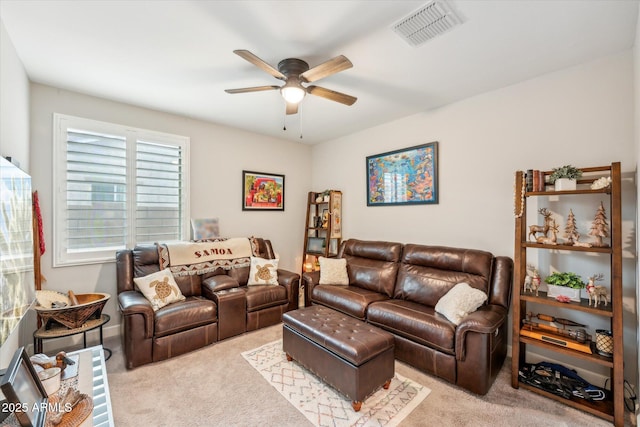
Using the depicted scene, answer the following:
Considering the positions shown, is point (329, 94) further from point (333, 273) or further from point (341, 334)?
point (333, 273)

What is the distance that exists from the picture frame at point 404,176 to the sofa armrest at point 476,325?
148 cm

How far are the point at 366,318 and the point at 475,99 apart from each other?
265 cm

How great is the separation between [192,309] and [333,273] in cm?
171

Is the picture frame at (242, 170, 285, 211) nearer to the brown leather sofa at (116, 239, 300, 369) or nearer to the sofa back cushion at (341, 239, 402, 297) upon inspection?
the brown leather sofa at (116, 239, 300, 369)

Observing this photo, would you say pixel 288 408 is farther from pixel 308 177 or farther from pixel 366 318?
pixel 308 177

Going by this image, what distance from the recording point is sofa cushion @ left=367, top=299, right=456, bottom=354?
2.33 metres

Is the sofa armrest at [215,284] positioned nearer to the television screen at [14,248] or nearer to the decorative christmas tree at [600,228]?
the television screen at [14,248]

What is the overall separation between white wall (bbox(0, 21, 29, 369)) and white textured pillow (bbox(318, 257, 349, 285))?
2.81m

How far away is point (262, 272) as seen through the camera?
3641 mm

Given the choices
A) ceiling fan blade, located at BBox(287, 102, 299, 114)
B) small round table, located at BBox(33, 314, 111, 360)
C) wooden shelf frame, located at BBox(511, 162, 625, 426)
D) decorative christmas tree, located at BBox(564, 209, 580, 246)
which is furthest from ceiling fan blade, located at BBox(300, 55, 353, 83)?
small round table, located at BBox(33, 314, 111, 360)

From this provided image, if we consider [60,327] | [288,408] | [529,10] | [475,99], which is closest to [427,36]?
[529,10]

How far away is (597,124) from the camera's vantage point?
2361mm

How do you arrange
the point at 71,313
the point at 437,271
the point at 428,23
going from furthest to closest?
the point at 437,271
the point at 71,313
the point at 428,23

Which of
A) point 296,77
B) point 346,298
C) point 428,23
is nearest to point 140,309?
point 346,298
